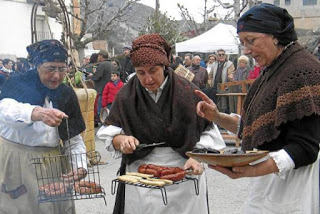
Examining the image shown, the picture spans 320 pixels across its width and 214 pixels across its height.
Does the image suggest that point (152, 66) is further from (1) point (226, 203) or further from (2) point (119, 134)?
(1) point (226, 203)

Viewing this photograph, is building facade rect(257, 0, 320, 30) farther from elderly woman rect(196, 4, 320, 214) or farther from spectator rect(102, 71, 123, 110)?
elderly woman rect(196, 4, 320, 214)

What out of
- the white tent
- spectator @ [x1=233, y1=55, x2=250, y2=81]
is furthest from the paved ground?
the white tent

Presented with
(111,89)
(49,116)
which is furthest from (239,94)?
(49,116)

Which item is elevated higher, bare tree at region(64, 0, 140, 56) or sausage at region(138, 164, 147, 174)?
bare tree at region(64, 0, 140, 56)

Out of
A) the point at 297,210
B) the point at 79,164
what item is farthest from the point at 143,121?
the point at 297,210

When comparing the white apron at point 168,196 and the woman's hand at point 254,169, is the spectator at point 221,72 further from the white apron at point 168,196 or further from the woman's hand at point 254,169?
the woman's hand at point 254,169

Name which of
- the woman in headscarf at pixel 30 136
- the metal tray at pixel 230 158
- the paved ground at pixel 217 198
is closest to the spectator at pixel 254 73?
the paved ground at pixel 217 198

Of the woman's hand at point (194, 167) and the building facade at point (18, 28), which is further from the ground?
the building facade at point (18, 28)

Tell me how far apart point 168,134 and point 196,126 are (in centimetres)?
17

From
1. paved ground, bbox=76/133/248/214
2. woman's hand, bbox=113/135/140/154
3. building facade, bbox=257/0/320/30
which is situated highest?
building facade, bbox=257/0/320/30

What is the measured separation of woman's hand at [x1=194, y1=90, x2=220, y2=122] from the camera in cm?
276

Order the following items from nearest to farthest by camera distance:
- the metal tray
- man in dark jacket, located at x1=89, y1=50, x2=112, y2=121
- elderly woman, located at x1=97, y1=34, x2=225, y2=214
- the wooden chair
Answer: the metal tray, elderly woman, located at x1=97, y1=34, x2=225, y2=214, the wooden chair, man in dark jacket, located at x1=89, y1=50, x2=112, y2=121

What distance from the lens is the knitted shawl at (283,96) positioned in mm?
2205

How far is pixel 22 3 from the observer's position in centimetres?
328
